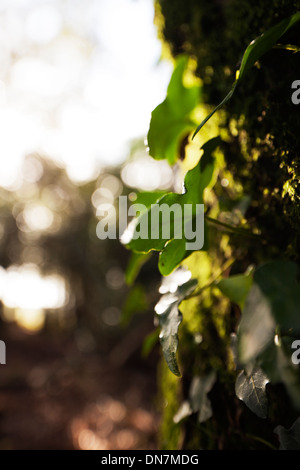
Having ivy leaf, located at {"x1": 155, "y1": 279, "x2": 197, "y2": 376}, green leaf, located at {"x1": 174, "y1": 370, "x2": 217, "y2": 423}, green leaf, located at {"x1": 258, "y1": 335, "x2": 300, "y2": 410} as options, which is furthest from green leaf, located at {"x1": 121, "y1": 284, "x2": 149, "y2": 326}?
green leaf, located at {"x1": 258, "y1": 335, "x2": 300, "y2": 410}

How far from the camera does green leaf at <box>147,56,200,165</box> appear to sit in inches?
34.4

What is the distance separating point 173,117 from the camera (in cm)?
95

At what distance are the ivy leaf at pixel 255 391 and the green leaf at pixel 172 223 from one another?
9.8 inches

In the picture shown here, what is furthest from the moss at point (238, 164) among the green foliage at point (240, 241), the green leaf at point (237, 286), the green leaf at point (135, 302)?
the green leaf at point (135, 302)

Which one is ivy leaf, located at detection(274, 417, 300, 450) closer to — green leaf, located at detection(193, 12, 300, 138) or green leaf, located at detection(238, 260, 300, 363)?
green leaf, located at detection(238, 260, 300, 363)

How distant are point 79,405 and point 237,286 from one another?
4.28m

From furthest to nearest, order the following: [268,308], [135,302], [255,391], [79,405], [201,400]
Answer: [79,405], [135,302], [201,400], [255,391], [268,308]

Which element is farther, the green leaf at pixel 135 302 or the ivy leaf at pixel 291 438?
the green leaf at pixel 135 302

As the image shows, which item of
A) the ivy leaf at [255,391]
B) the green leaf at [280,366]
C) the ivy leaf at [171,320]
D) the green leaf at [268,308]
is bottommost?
the ivy leaf at [255,391]

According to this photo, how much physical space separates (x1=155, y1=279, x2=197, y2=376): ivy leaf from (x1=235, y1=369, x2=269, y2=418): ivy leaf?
5.8 inches

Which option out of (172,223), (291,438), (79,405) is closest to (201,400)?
(291,438)

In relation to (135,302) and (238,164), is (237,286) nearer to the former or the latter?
(238,164)

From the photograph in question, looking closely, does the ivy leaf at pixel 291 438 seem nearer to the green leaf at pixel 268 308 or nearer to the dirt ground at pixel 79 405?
the green leaf at pixel 268 308

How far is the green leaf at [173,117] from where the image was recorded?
2.87ft
